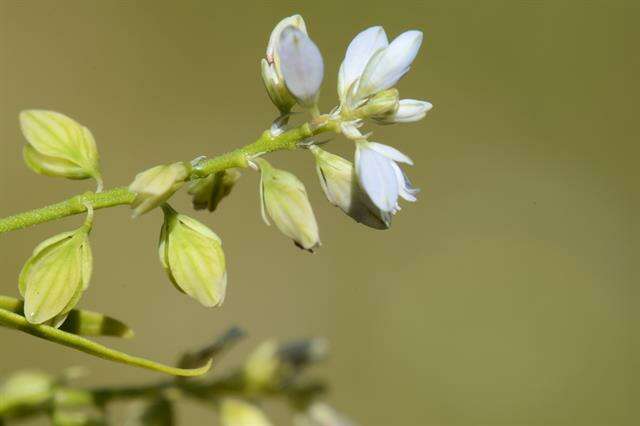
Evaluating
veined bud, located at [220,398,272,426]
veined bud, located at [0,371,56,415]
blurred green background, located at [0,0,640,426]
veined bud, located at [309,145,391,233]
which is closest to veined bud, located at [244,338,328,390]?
veined bud, located at [220,398,272,426]

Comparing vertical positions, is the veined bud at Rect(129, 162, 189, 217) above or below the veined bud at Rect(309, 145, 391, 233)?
above

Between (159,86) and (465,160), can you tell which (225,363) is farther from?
(465,160)

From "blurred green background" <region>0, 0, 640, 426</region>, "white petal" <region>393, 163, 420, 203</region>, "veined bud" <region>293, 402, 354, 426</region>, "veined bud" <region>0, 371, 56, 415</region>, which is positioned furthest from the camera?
"blurred green background" <region>0, 0, 640, 426</region>

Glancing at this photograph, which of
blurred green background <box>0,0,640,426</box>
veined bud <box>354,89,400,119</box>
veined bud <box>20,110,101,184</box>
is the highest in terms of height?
veined bud <box>20,110,101,184</box>

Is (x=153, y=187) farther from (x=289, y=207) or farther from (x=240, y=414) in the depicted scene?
(x=240, y=414)

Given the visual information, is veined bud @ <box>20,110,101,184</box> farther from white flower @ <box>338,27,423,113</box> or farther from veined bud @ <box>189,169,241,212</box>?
white flower @ <box>338,27,423,113</box>

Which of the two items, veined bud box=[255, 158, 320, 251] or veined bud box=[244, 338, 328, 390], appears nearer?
veined bud box=[255, 158, 320, 251]
